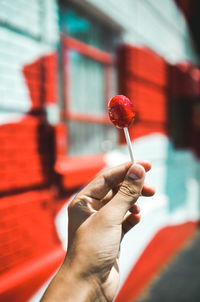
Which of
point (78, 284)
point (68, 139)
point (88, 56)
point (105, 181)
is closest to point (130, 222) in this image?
point (105, 181)

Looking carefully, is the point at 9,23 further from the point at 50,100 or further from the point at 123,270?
the point at 123,270

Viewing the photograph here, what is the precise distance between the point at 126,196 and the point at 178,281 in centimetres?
338

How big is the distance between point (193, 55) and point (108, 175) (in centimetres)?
596

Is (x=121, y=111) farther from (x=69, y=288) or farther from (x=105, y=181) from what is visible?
(x=69, y=288)

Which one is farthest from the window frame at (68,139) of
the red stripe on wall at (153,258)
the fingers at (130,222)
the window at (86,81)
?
the red stripe on wall at (153,258)

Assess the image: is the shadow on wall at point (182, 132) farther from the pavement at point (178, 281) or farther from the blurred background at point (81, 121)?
the pavement at point (178, 281)

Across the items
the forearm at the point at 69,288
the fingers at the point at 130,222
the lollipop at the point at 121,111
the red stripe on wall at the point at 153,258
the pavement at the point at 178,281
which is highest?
the lollipop at the point at 121,111

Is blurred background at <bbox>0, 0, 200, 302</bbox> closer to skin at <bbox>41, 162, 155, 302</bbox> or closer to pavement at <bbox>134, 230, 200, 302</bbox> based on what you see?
pavement at <bbox>134, 230, 200, 302</bbox>

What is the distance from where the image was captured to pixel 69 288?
128 centimetres

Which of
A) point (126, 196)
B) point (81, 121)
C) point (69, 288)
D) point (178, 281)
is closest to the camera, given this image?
point (69, 288)

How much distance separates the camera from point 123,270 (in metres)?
3.61

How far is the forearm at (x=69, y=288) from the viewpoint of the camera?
4.13 feet

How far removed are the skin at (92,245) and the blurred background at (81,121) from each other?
105 centimetres

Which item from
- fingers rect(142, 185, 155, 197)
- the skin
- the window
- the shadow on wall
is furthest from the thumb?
the shadow on wall
